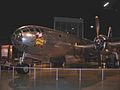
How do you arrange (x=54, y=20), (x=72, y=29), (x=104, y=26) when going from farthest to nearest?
1. (x=72, y=29)
2. (x=54, y=20)
3. (x=104, y=26)

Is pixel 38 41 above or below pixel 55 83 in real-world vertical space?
above

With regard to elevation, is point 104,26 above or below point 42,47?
above

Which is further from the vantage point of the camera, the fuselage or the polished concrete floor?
the fuselage

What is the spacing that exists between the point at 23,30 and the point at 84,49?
922cm

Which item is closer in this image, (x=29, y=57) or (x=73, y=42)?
(x=29, y=57)

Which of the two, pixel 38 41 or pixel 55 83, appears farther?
pixel 38 41

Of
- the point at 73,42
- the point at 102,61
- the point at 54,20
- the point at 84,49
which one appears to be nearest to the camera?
the point at 73,42

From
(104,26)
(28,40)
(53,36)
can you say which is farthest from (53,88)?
(104,26)

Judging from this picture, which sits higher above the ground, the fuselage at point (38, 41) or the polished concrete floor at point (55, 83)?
the fuselage at point (38, 41)

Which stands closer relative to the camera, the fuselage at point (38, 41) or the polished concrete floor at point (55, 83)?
the polished concrete floor at point (55, 83)

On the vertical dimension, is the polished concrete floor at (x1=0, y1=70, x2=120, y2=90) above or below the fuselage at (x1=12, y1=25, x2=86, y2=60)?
below

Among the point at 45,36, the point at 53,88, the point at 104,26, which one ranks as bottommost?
the point at 53,88

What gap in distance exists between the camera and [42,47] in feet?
76.2

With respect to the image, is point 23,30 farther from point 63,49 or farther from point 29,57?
point 63,49
